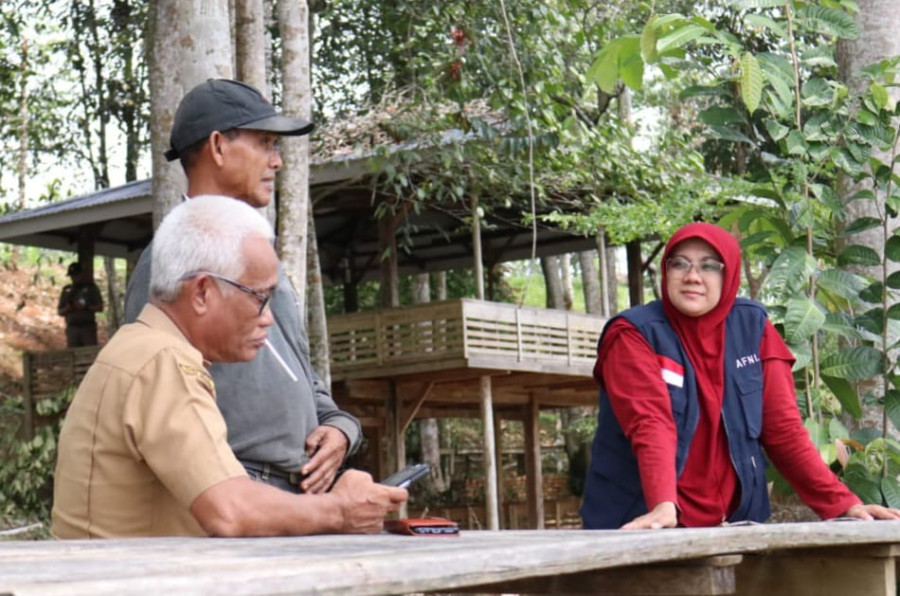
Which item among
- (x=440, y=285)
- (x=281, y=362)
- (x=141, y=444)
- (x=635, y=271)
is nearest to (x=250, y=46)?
(x=281, y=362)

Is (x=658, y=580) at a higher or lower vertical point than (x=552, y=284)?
lower

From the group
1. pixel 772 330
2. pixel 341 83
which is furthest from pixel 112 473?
pixel 341 83

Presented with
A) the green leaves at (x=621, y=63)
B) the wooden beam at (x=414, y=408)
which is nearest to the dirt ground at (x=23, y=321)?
the wooden beam at (x=414, y=408)

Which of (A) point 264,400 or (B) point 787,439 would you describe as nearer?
(A) point 264,400

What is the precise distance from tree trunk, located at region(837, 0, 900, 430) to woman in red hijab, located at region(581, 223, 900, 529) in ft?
5.74

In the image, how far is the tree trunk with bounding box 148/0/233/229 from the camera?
18.4 ft

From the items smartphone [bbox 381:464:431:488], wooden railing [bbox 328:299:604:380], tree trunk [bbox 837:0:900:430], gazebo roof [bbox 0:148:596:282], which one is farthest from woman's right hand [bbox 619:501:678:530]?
wooden railing [bbox 328:299:604:380]

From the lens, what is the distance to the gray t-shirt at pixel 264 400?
10.9 feet

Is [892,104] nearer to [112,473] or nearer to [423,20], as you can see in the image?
[112,473]

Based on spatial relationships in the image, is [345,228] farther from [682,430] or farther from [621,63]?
[682,430]

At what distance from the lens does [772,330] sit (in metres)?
4.29

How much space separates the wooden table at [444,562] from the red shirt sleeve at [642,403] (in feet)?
1.41

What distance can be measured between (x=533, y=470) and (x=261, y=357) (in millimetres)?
18078

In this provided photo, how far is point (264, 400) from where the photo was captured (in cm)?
336
